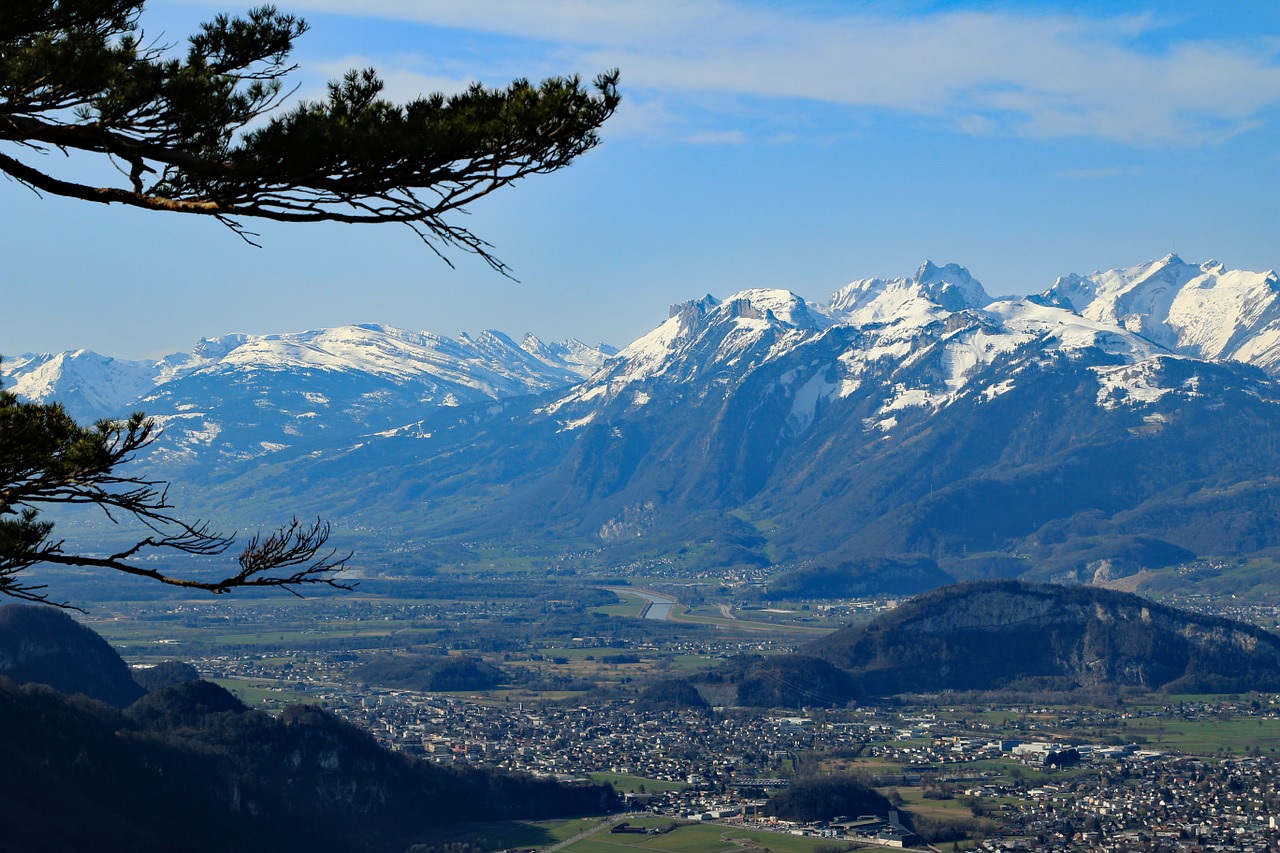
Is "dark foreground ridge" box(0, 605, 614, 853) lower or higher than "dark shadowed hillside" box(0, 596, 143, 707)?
lower

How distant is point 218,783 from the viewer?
6975 centimetres

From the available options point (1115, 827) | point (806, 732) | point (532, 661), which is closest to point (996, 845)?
point (1115, 827)

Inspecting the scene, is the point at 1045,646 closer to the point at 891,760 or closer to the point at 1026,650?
the point at 1026,650

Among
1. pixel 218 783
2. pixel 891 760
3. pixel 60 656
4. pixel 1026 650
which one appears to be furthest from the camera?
pixel 1026 650

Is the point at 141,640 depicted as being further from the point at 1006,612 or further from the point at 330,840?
the point at 330,840

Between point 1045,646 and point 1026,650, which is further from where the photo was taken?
point 1026,650

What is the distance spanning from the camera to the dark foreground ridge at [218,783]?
5991 cm

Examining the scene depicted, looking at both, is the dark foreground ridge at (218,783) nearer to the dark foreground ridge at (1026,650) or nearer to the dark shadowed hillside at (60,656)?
the dark shadowed hillside at (60,656)

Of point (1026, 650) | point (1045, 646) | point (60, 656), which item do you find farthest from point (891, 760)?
point (60, 656)

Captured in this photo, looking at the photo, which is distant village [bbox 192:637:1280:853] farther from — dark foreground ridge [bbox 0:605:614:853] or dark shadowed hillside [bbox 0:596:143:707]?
dark shadowed hillside [bbox 0:596:143:707]

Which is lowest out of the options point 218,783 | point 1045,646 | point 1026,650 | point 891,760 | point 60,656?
point 891,760

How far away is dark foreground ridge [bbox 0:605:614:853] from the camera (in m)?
59.9

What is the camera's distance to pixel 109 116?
16.3 m

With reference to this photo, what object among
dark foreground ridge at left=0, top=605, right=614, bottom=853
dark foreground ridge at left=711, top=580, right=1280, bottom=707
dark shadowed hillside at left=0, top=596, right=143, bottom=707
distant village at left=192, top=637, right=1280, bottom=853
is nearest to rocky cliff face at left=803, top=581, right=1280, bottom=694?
dark foreground ridge at left=711, top=580, right=1280, bottom=707
